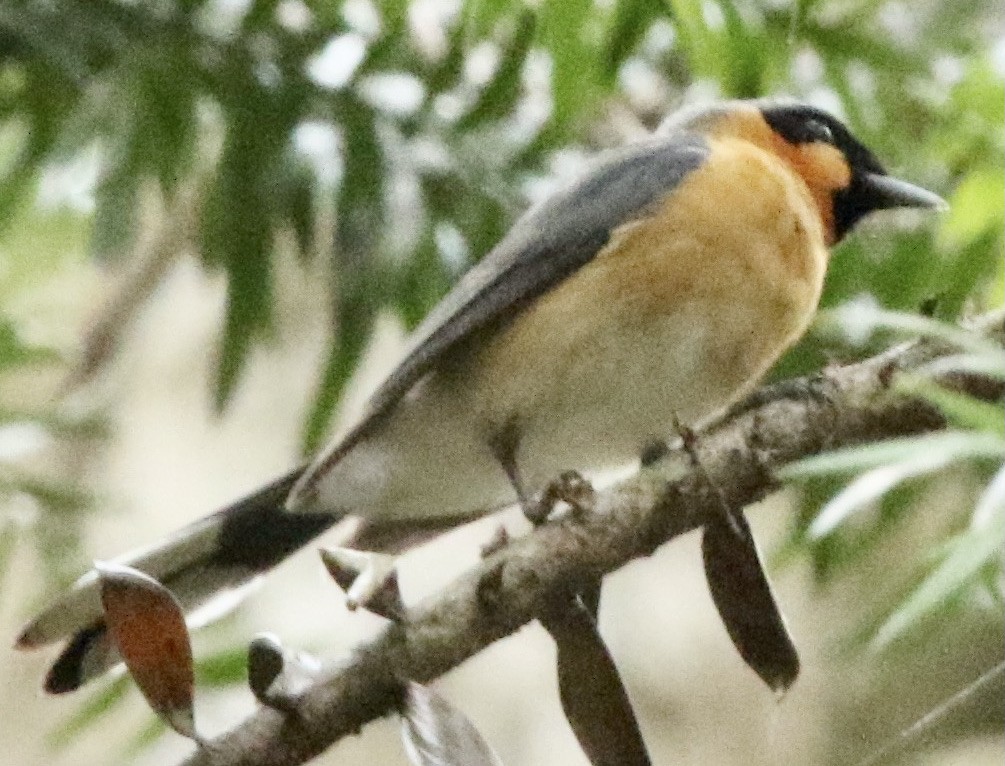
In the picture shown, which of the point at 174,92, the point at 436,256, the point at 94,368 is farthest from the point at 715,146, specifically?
the point at 94,368

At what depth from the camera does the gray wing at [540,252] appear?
1.03 metres

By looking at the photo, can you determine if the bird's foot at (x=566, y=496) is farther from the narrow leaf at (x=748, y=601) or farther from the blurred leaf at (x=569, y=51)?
the blurred leaf at (x=569, y=51)

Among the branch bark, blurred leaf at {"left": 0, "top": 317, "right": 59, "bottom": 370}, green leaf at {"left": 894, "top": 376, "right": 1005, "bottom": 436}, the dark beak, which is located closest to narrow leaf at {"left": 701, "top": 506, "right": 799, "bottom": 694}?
the branch bark

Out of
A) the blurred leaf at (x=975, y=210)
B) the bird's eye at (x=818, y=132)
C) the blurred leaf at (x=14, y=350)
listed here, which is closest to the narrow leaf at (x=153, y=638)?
the blurred leaf at (x=14, y=350)

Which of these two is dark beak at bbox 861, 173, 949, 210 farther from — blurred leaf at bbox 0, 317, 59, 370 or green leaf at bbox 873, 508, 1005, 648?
blurred leaf at bbox 0, 317, 59, 370

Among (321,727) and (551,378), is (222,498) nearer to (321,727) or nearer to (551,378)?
(551,378)

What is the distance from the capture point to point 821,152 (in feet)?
3.99

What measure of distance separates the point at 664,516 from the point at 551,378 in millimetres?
349

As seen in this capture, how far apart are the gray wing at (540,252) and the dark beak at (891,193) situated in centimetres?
14

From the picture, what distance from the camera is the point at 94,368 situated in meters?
2.10

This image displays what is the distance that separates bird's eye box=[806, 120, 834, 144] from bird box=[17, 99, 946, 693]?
Result: 2.9 inches

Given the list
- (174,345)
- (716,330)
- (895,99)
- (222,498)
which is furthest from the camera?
(174,345)

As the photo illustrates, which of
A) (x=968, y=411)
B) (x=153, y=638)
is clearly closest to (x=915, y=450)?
(x=968, y=411)

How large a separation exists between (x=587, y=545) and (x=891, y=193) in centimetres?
57
